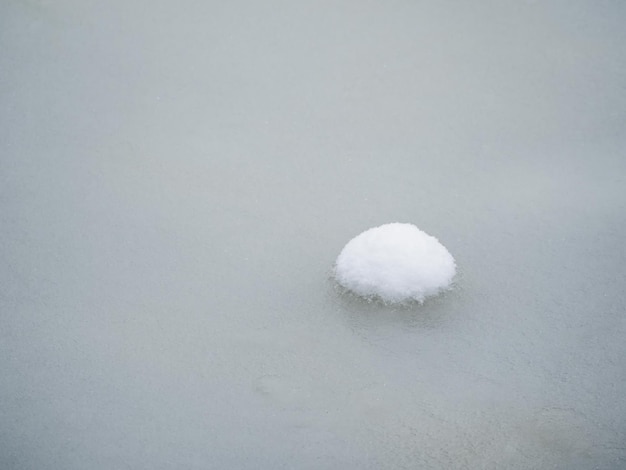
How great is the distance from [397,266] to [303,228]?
38cm

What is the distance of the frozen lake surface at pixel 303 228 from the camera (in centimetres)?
142

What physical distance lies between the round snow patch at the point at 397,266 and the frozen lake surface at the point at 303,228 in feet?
0.19

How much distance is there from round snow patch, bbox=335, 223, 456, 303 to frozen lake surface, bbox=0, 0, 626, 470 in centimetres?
6

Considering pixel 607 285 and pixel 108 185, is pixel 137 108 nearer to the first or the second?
pixel 108 185

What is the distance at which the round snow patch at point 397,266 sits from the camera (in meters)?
1.65

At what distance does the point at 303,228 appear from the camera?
6.30ft

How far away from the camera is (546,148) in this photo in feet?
7.09

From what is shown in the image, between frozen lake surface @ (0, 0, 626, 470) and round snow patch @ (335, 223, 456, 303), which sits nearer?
frozen lake surface @ (0, 0, 626, 470)

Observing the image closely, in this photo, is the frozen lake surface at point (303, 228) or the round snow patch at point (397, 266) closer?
the frozen lake surface at point (303, 228)

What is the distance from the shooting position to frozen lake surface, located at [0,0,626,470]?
1418mm

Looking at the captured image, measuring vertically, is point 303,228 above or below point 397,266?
above

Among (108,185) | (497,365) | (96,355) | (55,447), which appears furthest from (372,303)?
(108,185)

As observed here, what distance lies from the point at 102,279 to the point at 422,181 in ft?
3.35

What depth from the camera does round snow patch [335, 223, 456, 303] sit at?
65.1 inches
